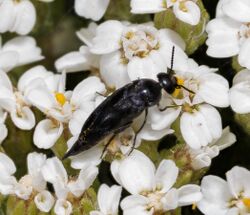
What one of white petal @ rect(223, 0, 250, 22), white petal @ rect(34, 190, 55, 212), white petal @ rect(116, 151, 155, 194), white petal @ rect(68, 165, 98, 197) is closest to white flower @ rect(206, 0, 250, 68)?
white petal @ rect(223, 0, 250, 22)

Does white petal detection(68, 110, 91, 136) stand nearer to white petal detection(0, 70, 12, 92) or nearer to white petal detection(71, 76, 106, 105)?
white petal detection(71, 76, 106, 105)

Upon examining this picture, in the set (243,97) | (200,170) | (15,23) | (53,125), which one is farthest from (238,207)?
(15,23)

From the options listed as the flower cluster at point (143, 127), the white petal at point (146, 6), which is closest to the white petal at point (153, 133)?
the flower cluster at point (143, 127)

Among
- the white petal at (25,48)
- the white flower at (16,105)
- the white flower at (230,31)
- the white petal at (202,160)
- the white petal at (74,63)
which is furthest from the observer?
the white petal at (25,48)

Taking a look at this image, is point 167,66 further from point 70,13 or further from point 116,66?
point 70,13

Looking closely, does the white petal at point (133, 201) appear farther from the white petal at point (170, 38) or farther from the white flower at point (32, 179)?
the white petal at point (170, 38)

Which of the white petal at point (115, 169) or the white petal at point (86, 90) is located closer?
the white petal at point (115, 169)

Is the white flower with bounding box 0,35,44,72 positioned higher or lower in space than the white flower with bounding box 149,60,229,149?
lower
